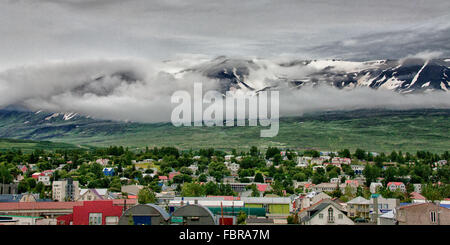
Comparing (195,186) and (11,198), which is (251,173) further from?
(11,198)

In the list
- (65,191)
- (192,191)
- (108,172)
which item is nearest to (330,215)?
(192,191)

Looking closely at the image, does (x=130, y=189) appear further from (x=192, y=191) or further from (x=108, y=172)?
(x=108, y=172)

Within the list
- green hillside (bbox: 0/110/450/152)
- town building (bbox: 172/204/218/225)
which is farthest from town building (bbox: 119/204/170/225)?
green hillside (bbox: 0/110/450/152)

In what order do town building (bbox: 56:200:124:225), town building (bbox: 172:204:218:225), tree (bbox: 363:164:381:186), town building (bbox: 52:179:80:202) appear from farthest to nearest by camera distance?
tree (bbox: 363:164:381:186)
town building (bbox: 52:179:80:202)
town building (bbox: 56:200:124:225)
town building (bbox: 172:204:218:225)

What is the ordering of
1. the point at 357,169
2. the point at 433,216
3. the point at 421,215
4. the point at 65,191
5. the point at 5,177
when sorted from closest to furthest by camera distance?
the point at 421,215
the point at 433,216
the point at 65,191
the point at 5,177
the point at 357,169

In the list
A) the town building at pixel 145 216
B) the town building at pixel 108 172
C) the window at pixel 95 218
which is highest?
the town building at pixel 108 172

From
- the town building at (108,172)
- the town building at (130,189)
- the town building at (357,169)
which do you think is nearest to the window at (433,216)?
the town building at (130,189)

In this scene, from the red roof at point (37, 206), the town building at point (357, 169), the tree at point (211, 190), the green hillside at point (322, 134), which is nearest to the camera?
the red roof at point (37, 206)

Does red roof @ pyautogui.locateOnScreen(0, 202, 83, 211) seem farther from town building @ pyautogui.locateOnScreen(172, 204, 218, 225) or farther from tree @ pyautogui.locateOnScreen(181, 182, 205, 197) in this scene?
town building @ pyautogui.locateOnScreen(172, 204, 218, 225)

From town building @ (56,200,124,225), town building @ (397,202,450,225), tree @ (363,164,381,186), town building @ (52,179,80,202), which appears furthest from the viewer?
tree @ (363,164,381,186)

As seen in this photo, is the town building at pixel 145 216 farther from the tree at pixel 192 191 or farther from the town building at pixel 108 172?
the town building at pixel 108 172
